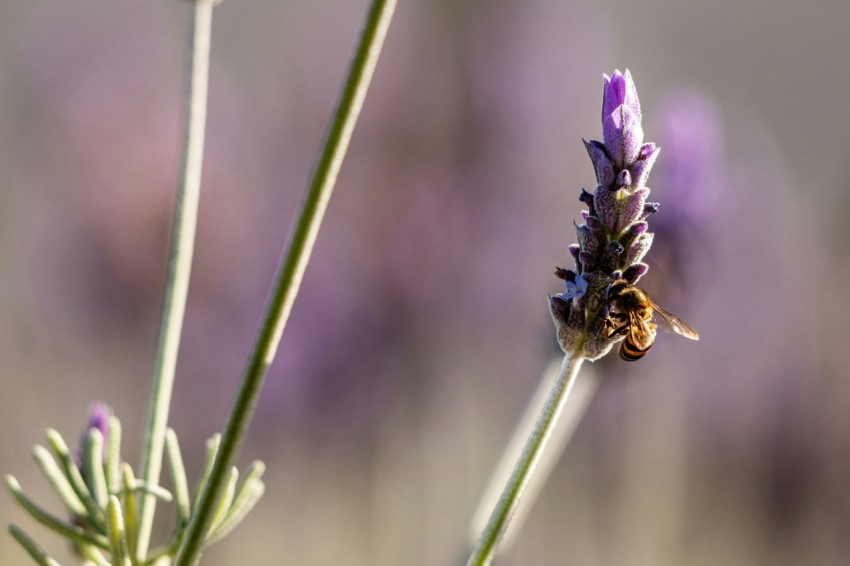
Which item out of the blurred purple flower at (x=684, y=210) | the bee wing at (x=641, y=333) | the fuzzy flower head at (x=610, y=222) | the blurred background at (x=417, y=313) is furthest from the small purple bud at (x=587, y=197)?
the blurred background at (x=417, y=313)

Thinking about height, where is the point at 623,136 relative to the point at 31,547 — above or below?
above

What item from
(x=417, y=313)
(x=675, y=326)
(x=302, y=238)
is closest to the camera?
(x=302, y=238)

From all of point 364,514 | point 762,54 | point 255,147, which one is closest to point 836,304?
point 364,514

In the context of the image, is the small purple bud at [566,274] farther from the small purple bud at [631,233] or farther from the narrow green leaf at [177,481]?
the narrow green leaf at [177,481]

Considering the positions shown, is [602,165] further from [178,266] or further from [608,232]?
[178,266]

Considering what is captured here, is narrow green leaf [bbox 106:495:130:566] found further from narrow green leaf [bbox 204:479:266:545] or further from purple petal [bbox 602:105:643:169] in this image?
purple petal [bbox 602:105:643:169]

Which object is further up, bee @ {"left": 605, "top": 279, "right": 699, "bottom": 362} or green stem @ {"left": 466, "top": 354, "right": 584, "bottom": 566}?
bee @ {"left": 605, "top": 279, "right": 699, "bottom": 362}

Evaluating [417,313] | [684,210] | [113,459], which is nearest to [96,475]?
[113,459]

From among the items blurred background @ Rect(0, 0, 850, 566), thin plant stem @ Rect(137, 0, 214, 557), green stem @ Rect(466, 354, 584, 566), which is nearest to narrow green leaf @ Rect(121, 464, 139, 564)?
thin plant stem @ Rect(137, 0, 214, 557)
